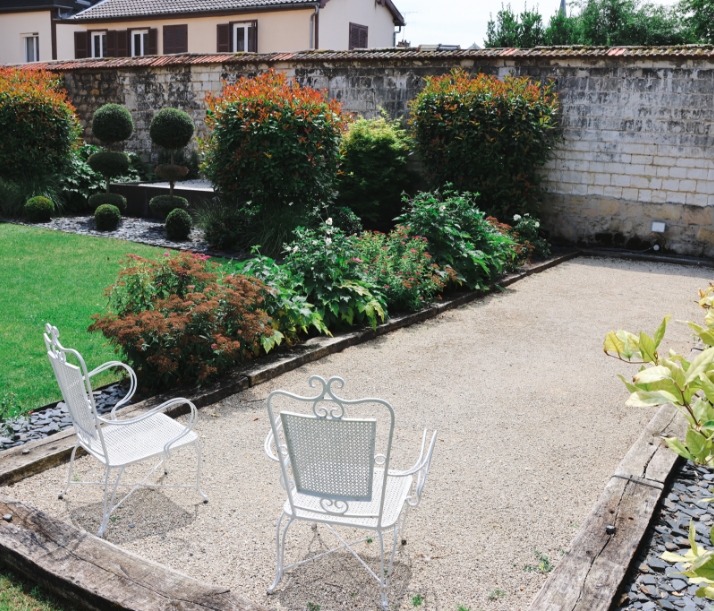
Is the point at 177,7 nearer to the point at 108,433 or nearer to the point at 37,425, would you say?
the point at 37,425

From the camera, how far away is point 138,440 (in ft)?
13.1

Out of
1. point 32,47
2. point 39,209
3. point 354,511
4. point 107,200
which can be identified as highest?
point 32,47

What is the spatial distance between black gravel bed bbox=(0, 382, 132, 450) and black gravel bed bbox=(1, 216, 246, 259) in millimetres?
5362

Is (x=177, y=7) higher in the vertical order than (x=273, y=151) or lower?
higher

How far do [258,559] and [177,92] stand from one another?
1394 cm

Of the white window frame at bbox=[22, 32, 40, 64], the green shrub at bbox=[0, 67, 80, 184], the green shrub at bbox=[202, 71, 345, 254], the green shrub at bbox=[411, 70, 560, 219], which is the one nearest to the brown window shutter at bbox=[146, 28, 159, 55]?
the white window frame at bbox=[22, 32, 40, 64]

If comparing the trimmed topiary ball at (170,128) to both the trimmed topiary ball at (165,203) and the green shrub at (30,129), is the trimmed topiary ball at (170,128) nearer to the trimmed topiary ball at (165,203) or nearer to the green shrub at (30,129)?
the trimmed topiary ball at (165,203)

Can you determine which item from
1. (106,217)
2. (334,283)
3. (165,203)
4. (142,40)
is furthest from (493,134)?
(142,40)

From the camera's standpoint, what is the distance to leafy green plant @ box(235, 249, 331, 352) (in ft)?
20.9

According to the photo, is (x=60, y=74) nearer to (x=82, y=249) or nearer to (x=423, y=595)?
(x=82, y=249)

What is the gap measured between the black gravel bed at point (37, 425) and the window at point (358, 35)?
23646 millimetres

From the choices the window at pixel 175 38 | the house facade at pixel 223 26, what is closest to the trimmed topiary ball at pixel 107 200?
the house facade at pixel 223 26

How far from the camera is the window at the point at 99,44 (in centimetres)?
2845

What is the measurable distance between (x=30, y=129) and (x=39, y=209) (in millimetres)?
1834
